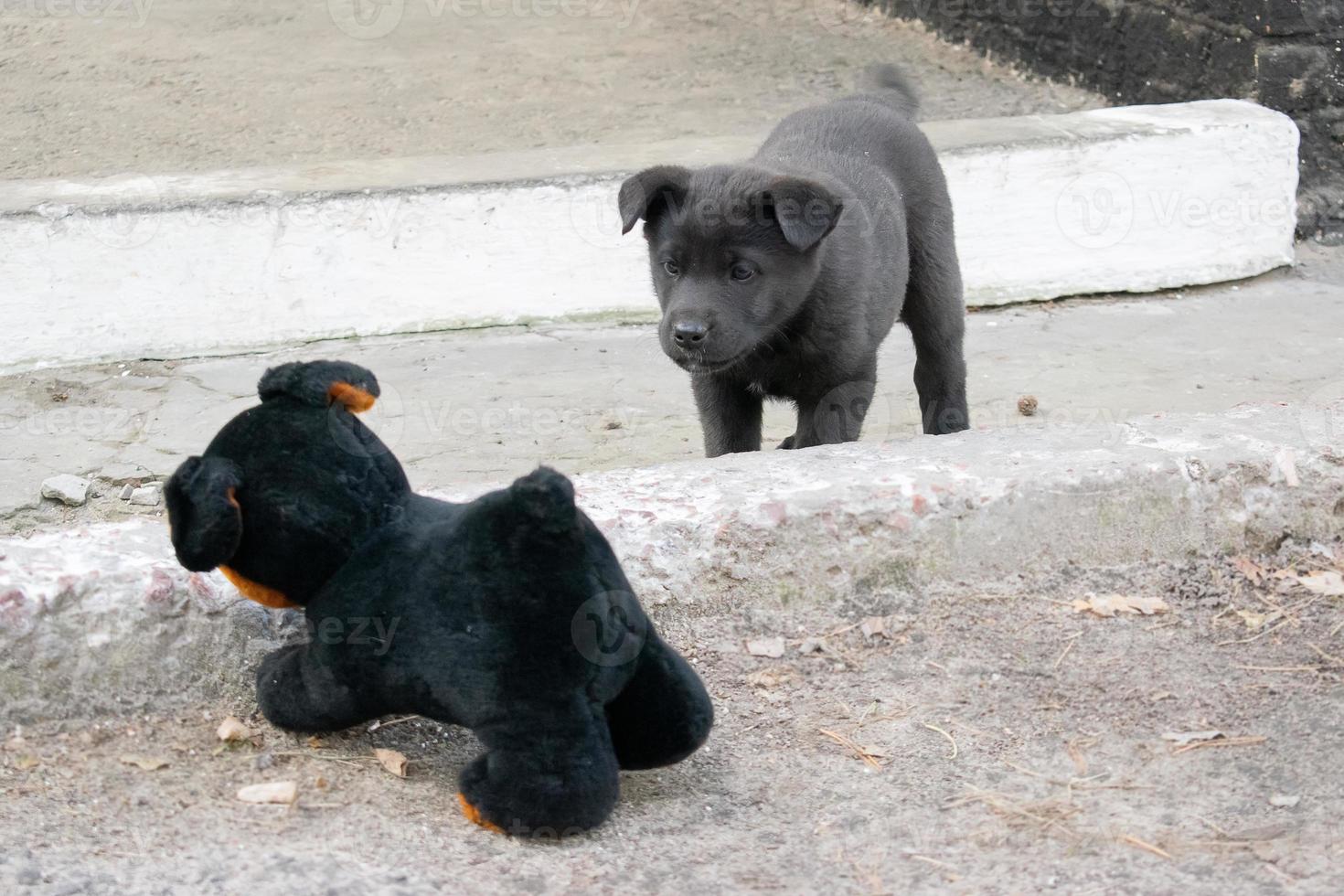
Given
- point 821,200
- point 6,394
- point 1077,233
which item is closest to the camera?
point 821,200

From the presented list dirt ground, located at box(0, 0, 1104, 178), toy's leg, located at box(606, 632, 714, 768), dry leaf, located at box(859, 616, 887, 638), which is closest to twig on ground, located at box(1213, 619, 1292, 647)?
dry leaf, located at box(859, 616, 887, 638)

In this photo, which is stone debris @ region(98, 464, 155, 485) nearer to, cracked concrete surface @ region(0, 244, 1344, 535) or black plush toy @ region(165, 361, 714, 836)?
cracked concrete surface @ region(0, 244, 1344, 535)

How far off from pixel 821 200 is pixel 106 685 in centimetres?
200

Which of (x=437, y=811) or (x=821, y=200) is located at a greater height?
(x=821, y=200)

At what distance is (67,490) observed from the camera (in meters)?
4.43

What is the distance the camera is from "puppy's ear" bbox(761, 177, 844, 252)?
3664 mm

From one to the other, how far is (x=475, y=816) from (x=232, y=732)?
0.54 m

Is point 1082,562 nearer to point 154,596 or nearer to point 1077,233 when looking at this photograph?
point 154,596

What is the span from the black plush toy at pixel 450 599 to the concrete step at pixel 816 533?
0.37 meters

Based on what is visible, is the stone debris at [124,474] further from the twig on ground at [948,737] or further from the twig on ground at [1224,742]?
the twig on ground at [1224,742]

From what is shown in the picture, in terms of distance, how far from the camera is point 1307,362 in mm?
5664

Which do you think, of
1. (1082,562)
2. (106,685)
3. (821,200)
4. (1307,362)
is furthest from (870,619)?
(1307,362)

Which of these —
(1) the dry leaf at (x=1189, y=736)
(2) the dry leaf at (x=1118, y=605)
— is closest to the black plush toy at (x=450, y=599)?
(1) the dry leaf at (x=1189, y=736)

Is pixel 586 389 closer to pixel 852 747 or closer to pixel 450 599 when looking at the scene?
pixel 852 747
